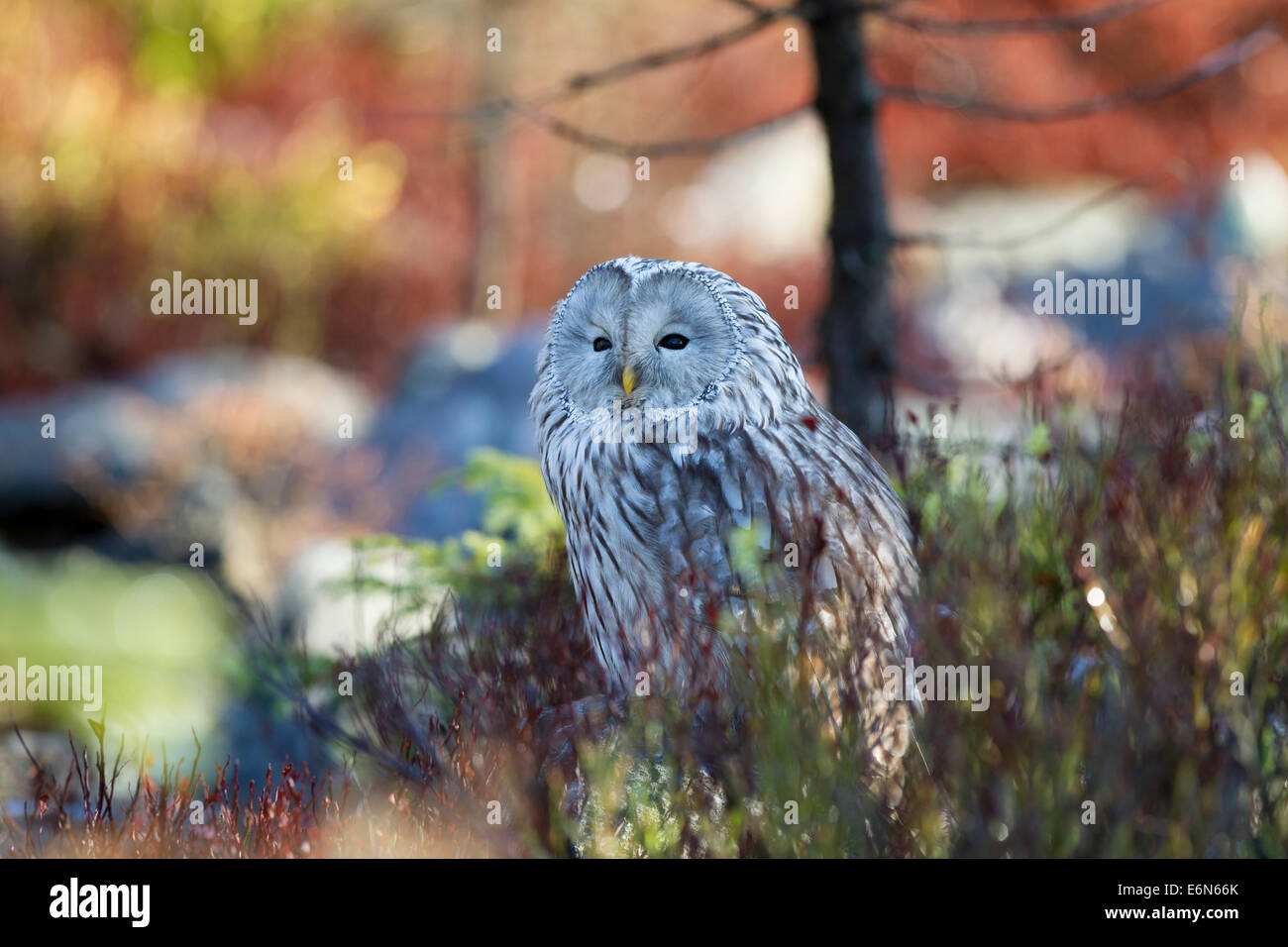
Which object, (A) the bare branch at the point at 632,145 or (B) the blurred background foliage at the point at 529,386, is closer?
(B) the blurred background foliage at the point at 529,386

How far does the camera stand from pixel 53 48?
38.0 ft

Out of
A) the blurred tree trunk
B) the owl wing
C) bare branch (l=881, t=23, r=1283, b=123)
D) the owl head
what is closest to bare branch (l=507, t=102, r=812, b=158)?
the blurred tree trunk

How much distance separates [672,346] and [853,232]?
7.69 ft

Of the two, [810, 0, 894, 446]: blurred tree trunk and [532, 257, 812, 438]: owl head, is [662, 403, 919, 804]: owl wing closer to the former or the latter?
[532, 257, 812, 438]: owl head

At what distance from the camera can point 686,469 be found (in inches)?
122

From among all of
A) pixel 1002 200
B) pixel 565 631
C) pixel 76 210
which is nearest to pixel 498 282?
pixel 76 210

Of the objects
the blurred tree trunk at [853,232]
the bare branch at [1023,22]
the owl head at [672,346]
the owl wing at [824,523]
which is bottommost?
the owl wing at [824,523]

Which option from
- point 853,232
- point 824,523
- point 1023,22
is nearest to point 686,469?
point 824,523

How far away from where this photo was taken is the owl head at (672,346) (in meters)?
3.09

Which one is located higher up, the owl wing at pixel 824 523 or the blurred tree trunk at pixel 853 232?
the blurred tree trunk at pixel 853 232

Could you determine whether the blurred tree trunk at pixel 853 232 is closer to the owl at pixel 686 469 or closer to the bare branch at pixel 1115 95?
the bare branch at pixel 1115 95

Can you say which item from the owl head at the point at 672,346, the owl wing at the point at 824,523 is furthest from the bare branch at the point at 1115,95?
the owl wing at the point at 824,523

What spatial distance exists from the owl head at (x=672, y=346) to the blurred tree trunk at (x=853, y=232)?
1967mm

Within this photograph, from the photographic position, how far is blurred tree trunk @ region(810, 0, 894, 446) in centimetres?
509
